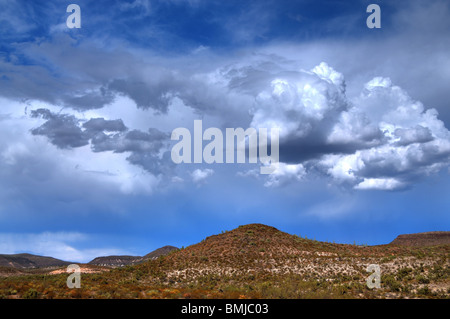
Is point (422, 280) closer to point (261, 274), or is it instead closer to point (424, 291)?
point (424, 291)

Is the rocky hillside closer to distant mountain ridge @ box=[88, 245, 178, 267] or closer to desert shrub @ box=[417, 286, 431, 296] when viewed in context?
desert shrub @ box=[417, 286, 431, 296]

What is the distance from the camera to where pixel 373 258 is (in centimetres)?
4569

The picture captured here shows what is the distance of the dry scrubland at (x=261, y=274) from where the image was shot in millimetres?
27672

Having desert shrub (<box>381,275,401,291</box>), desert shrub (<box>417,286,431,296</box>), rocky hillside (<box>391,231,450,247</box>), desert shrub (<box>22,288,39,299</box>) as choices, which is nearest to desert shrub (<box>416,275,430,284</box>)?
desert shrub (<box>381,275,401,291</box>)

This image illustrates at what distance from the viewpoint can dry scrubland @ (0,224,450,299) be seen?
27672mm

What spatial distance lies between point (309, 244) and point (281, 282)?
2353 centimetres

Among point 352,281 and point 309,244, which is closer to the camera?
point 352,281

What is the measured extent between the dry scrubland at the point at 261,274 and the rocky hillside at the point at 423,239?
101ft

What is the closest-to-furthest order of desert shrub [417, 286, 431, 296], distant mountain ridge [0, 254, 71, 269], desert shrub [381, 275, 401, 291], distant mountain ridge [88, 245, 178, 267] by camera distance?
desert shrub [417, 286, 431, 296]
desert shrub [381, 275, 401, 291]
distant mountain ridge [0, 254, 71, 269]
distant mountain ridge [88, 245, 178, 267]

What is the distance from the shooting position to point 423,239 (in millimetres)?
81062

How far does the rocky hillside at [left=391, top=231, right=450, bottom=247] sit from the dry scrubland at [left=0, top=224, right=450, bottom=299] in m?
30.8

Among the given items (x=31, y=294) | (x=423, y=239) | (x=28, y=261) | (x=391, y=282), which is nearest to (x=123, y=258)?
(x=28, y=261)
